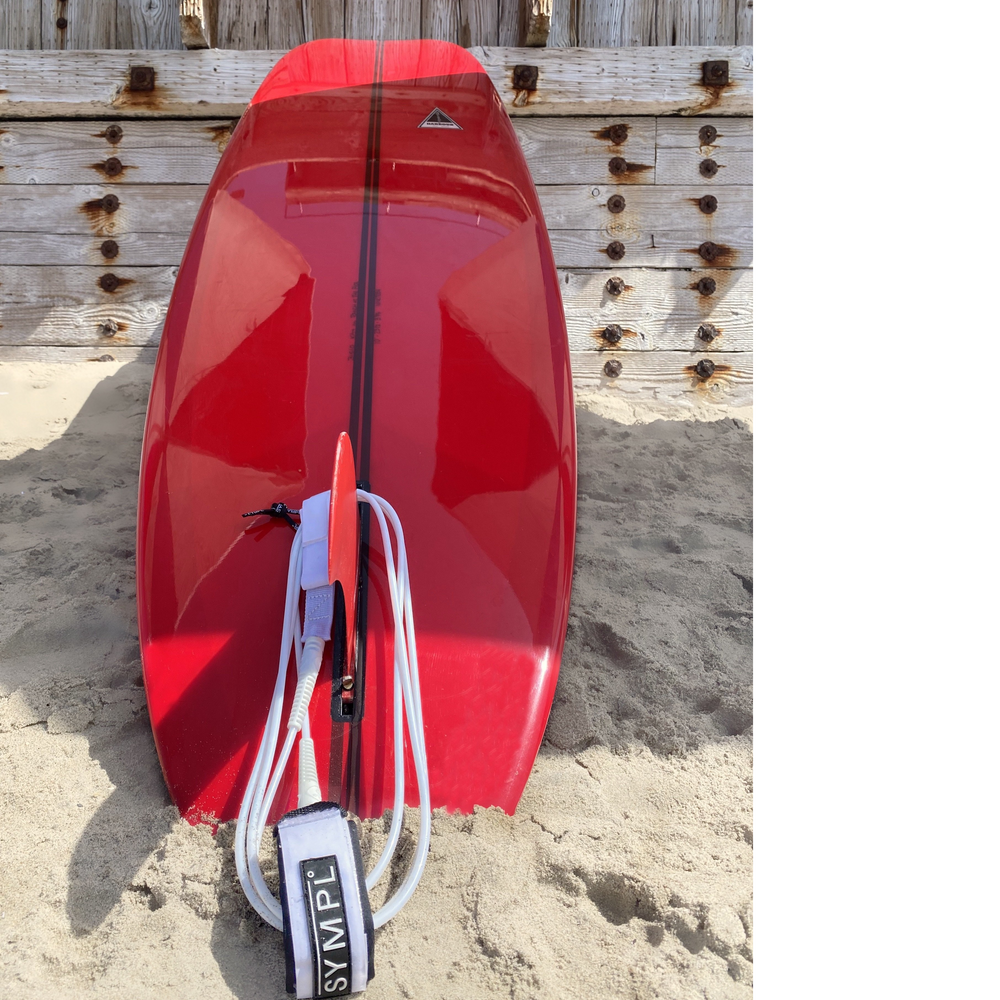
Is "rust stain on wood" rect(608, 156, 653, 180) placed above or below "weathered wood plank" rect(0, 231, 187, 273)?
above

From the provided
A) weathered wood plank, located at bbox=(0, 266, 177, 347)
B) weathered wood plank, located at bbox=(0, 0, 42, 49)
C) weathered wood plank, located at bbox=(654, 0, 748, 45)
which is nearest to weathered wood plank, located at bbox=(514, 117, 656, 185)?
weathered wood plank, located at bbox=(654, 0, 748, 45)

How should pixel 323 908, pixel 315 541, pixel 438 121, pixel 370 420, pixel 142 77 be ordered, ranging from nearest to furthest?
pixel 323 908 < pixel 315 541 < pixel 370 420 < pixel 438 121 < pixel 142 77

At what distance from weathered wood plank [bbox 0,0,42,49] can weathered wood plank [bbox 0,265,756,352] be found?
90 cm

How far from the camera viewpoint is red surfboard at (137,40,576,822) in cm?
136

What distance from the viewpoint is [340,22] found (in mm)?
3084

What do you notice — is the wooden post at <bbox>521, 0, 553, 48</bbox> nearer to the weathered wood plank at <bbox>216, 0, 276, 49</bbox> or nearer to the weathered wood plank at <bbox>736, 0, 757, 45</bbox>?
the weathered wood plank at <bbox>736, 0, 757, 45</bbox>

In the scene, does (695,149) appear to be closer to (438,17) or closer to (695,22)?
(695,22)

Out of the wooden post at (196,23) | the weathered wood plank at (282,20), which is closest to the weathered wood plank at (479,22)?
the weathered wood plank at (282,20)

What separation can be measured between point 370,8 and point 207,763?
3000 millimetres

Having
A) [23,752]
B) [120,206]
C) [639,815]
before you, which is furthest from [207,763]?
[120,206]

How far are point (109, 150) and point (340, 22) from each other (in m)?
1.06

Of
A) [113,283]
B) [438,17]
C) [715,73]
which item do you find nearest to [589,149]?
[715,73]

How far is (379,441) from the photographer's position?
65.9 inches

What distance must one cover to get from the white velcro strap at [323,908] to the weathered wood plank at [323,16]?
3143 mm
